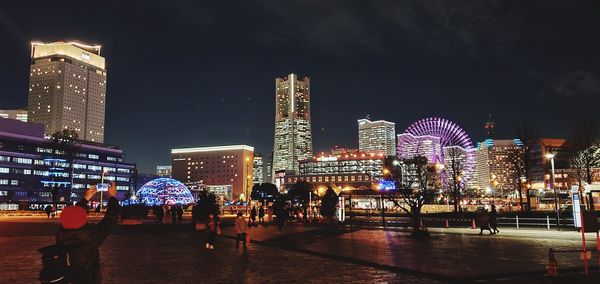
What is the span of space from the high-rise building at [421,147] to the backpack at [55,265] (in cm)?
7361

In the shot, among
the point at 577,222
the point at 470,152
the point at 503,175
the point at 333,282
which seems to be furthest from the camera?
the point at 503,175

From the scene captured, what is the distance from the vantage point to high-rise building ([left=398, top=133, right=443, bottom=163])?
255 feet

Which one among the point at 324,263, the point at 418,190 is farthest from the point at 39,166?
the point at 324,263

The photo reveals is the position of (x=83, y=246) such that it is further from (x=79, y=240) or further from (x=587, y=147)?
(x=587, y=147)

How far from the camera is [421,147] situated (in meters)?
78.8

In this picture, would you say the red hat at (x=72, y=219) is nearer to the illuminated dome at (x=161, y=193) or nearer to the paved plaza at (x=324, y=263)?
the paved plaza at (x=324, y=263)

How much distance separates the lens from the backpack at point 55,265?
18.9 ft

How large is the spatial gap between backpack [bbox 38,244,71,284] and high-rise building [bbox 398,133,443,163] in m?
73.6

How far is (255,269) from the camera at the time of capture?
14.4 metres

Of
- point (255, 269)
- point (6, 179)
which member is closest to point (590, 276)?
point (255, 269)

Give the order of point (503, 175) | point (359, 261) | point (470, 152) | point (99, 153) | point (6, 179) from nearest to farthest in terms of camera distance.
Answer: point (359, 261), point (470, 152), point (6, 179), point (99, 153), point (503, 175)

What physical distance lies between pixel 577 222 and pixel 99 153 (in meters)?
160

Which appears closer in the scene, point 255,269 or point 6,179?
point 255,269

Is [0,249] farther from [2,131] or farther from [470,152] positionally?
[2,131]
